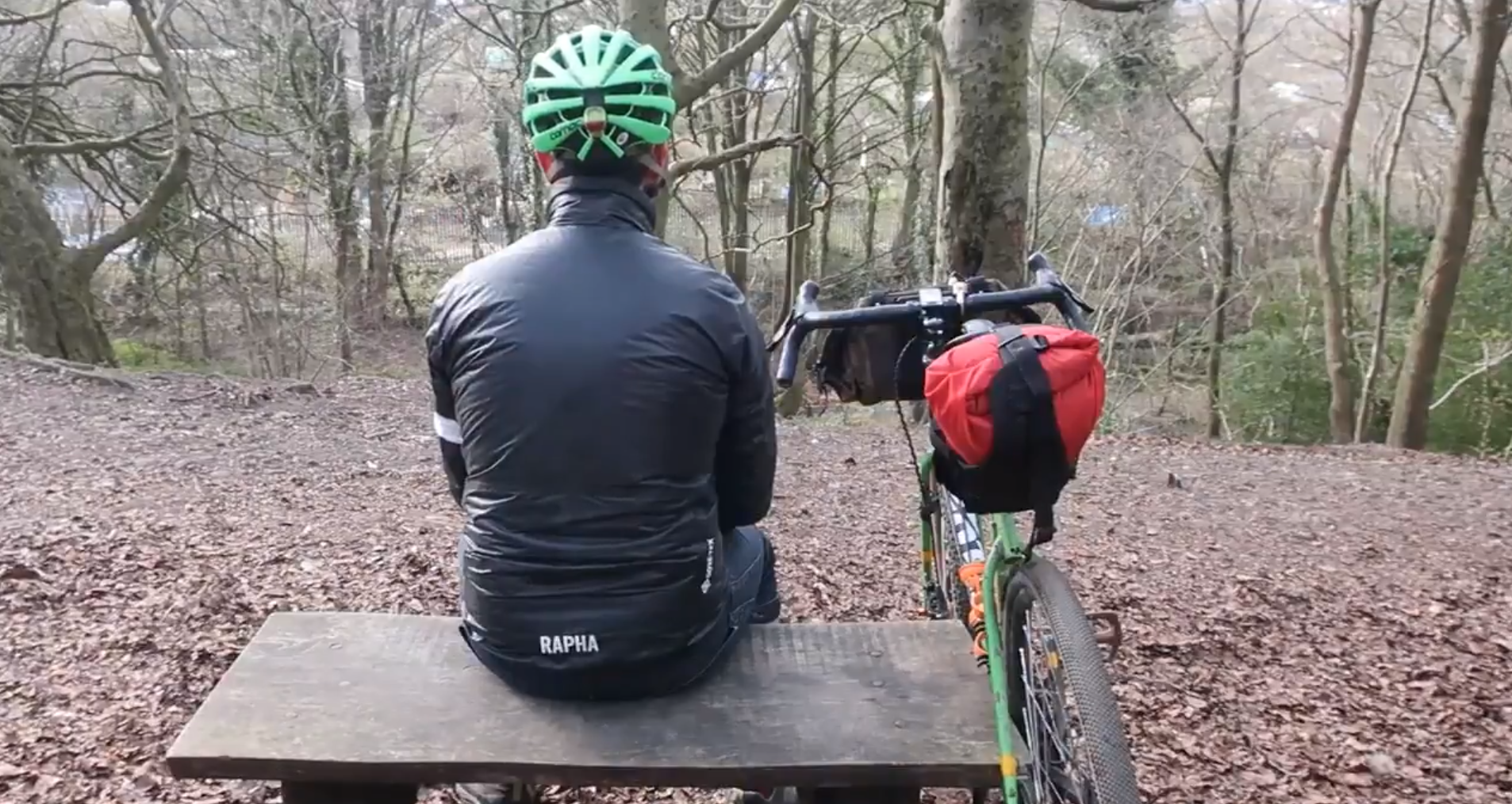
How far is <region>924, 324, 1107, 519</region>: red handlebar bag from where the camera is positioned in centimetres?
217

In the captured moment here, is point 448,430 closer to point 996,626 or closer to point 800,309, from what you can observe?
point 800,309

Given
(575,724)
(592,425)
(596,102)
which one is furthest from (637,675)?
(596,102)

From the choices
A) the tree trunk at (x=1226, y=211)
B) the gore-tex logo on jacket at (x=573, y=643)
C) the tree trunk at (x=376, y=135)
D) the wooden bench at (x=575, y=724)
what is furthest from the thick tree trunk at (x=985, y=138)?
the tree trunk at (x=376, y=135)

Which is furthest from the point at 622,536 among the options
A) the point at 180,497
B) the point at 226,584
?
the point at 180,497

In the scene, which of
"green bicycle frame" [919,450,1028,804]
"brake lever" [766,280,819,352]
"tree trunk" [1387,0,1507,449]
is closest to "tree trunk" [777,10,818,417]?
"tree trunk" [1387,0,1507,449]

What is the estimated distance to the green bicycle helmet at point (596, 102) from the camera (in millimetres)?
2424

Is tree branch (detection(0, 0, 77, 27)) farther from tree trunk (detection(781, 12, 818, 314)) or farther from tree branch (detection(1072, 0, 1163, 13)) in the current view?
tree trunk (detection(781, 12, 818, 314))

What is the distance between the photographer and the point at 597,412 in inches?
88.2

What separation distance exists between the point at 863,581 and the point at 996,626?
2.34 meters

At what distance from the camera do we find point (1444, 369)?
1445 centimetres

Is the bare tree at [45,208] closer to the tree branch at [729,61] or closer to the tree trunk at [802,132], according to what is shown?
the tree branch at [729,61]

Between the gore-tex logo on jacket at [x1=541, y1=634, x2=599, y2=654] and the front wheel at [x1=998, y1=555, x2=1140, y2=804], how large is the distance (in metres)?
0.83

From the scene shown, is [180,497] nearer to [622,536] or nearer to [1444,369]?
[622,536]

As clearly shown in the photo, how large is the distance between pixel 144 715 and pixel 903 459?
5444 millimetres
